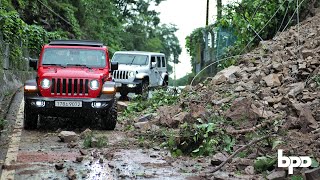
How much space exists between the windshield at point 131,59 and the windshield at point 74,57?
26.6 feet

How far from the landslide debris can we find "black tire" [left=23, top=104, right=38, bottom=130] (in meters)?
2.27

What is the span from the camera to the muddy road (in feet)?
20.8

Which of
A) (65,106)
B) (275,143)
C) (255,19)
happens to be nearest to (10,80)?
(65,106)

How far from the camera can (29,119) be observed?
10.2m

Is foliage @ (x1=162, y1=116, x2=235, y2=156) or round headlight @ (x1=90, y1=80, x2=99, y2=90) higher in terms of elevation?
round headlight @ (x1=90, y1=80, x2=99, y2=90)

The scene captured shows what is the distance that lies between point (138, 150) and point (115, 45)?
3777cm

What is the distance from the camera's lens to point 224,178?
598 cm

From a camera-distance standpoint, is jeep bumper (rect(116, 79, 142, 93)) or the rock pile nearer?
the rock pile

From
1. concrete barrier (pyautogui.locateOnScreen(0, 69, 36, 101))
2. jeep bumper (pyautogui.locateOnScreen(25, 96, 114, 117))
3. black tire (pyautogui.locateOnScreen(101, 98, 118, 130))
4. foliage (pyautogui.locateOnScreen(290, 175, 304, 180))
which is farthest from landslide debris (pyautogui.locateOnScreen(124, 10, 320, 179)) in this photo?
concrete barrier (pyautogui.locateOnScreen(0, 69, 36, 101))

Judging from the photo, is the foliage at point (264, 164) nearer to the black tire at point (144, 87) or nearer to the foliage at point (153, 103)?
the foliage at point (153, 103)

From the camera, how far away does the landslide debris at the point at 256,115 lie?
6863 mm

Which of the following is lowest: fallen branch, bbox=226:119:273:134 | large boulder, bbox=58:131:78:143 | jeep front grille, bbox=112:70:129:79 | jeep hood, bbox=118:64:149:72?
large boulder, bbox=58:131:78:143

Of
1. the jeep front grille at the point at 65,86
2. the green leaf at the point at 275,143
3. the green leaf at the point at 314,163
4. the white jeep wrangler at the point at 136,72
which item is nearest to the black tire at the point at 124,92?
the white jeep wrangler at the point at 136,72

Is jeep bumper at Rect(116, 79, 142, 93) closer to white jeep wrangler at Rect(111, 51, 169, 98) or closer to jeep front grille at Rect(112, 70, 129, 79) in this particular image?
white jeep wrangler at Rect(111, 51, 169, 98)
